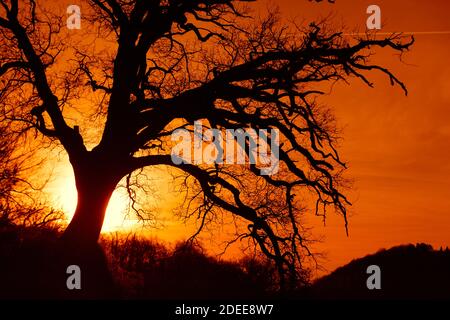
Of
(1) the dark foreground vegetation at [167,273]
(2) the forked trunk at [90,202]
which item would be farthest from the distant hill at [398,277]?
(2) the forked trunk at [90,202]

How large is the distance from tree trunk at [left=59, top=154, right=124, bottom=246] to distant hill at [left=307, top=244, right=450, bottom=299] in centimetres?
574

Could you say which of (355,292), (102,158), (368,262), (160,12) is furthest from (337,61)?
(368,262)

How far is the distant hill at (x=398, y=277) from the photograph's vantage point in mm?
19000

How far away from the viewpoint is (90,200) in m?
15.6

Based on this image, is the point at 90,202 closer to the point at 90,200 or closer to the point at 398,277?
the point at 90,200

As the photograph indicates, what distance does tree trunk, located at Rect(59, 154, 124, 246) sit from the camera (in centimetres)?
1548

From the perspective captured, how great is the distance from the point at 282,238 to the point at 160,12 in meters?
6.18

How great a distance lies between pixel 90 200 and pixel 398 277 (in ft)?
34.9

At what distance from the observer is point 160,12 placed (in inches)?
627

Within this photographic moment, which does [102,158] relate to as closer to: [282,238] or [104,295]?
[104,295]

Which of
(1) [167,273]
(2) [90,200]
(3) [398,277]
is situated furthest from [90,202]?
(3) [398,277]

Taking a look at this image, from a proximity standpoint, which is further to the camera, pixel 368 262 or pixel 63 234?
pixel 368 262

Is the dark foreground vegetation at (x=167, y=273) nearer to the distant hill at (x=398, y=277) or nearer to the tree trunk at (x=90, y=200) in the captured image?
the distant hill at (x=398, y=277)
